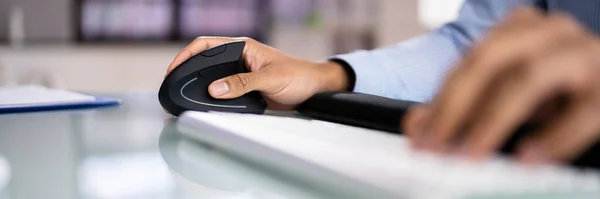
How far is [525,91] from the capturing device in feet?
1.09

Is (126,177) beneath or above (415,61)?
beneath

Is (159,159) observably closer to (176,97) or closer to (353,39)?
(176,97)

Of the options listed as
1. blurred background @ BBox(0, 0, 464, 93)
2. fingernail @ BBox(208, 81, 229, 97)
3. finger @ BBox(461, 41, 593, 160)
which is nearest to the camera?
finger @ BBox(461, 41, 593, 160)

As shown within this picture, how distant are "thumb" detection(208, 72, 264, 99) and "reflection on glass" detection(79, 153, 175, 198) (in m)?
0.24

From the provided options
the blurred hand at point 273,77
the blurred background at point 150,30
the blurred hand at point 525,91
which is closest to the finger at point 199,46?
the blurred hand at point 273,77

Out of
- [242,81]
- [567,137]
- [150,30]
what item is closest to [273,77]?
[242,81]

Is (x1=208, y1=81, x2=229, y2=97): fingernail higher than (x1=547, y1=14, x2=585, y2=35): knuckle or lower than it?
higher

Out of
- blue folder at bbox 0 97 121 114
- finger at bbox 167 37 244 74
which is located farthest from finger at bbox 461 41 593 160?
blue folder at bbox 0 97 121 114

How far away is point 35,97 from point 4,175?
562 millimetres

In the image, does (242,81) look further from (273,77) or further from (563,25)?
(563,25)

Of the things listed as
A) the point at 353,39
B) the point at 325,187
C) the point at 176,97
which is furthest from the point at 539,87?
the point at 353,39

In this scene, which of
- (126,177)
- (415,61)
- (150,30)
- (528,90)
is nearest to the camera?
(528,90)

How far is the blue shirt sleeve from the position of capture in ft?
3.14

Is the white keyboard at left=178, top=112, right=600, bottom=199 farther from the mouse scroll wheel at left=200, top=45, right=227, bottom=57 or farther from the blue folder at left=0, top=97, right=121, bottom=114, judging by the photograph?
the blue folder at left=0, top=97, right=121, bottom=114
